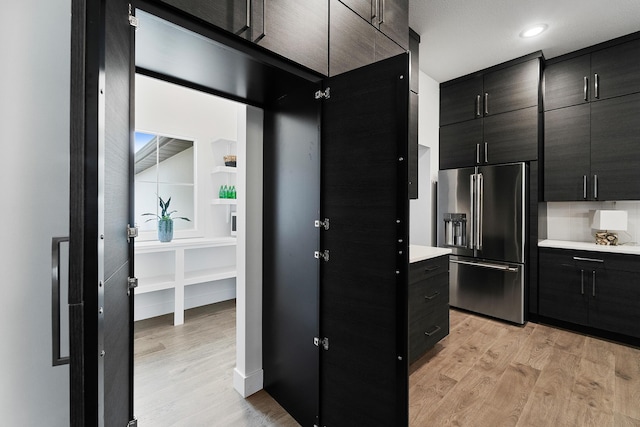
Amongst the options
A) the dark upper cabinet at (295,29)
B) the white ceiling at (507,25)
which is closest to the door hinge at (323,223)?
the dark upper cabinet at (295,29)

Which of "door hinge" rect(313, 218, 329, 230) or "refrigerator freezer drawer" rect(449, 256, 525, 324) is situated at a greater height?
"door hinge" rect(313, 218, 329, 230)

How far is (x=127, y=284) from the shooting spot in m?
1.02

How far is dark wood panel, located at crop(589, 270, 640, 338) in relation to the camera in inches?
103

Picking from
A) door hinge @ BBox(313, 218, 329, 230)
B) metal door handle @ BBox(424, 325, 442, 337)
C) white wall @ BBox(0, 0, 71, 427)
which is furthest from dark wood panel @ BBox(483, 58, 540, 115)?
white wall @ BBox(0, 0, 71, 427)

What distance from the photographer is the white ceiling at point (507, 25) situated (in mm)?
2414

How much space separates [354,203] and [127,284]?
3.18 ft

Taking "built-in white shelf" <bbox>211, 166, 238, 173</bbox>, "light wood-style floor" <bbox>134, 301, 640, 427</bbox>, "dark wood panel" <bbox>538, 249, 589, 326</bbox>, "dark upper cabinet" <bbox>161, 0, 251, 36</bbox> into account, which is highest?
"dark upper cabinet" <bbox>161, 0, 251, 36</bbox>

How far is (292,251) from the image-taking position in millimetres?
1691

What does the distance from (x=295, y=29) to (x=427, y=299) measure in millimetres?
2089

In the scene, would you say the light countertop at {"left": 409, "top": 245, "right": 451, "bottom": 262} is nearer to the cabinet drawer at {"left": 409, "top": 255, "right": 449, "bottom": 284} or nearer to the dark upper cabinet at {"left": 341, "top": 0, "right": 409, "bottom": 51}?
the cabinet drawer at {"left": 409, "top": 255, "right": 449, "bottom": 284}

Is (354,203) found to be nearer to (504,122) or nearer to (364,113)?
(364,113)

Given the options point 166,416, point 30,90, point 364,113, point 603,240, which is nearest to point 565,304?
point 603,240

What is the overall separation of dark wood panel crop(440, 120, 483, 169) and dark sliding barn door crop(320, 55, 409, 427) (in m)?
2.80

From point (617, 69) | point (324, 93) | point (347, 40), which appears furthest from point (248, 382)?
point (617, 69)
